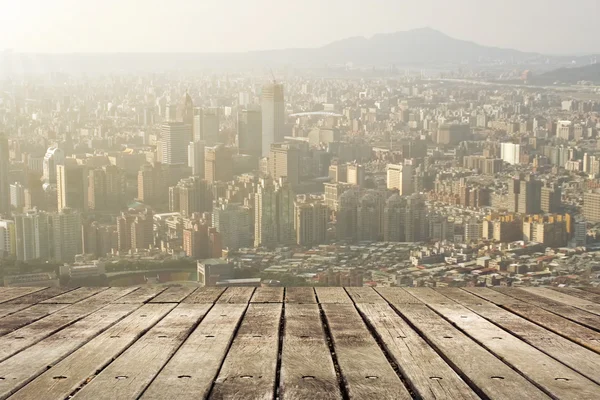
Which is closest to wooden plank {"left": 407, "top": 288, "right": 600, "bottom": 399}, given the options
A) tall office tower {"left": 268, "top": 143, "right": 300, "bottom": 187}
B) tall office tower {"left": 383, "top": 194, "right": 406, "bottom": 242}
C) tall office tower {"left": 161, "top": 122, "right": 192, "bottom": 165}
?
tall office tower {"left": 383, "top": 194, "right": 406, "bottom": 242}

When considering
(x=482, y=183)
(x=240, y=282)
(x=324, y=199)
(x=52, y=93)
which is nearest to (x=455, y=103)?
(x=482, y=183)

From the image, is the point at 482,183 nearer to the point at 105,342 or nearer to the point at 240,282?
the point at 240,282

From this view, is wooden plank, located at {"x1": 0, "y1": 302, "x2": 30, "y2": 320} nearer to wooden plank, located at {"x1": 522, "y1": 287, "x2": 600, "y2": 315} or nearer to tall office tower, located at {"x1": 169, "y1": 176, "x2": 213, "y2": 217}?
wooden plank, located at {"x1": 522, "y1": 287, "x2": 600, "y2": 315}

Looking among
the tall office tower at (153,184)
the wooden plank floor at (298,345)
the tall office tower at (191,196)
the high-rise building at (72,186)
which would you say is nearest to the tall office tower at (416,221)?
the tall office tower at (191,196)

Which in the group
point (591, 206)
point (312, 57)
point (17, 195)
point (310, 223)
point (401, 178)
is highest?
point (312, 57)

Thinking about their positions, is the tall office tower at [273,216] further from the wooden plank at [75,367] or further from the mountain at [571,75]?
the wooden plank at [75,367]

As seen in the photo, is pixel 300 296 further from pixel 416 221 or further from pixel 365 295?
pixel 416 221

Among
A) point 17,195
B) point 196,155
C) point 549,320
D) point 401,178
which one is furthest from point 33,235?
point 549,320
